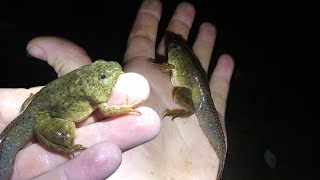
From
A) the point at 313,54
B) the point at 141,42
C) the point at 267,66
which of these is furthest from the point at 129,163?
the point at 313,54

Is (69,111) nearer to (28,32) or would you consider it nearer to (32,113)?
(32,113)

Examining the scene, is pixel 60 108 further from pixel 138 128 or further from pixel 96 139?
pixel 138 128

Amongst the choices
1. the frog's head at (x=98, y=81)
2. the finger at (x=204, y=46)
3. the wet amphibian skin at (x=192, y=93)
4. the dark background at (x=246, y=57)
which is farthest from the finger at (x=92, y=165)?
the dark background at (x=246, y=57)

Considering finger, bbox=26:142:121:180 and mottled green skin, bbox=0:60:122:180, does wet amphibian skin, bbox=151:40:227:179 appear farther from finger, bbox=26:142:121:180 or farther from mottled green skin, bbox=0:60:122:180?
finger, bbox=26:142:121:180

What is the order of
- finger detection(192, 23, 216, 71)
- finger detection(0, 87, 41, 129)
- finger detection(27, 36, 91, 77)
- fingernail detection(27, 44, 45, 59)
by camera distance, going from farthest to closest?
finger detection(192, 23, 216, 71), fingernail detection(27, 44, 45, 59), finger detection(27, 36, 91, 77), finger detection(0, 87, 41, 129)

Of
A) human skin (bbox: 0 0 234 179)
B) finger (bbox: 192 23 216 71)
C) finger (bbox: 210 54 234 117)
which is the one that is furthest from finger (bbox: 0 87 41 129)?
finger (bbox: 192 23 216 71)

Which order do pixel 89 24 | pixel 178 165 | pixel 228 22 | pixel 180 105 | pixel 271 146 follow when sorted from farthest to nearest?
pixel 228 22 → pixel 89 24 → pixel 271 146 → pixel 180 105 → pixel 178 165
